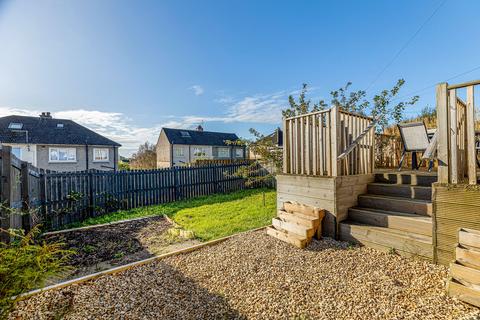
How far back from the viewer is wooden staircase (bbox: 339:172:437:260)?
3252 millimetres

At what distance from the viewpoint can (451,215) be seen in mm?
2842

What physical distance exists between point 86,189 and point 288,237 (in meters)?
6.77

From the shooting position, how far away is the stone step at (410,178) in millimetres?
4126

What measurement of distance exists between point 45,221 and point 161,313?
19.1ft

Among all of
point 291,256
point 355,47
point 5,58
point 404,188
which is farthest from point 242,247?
point 355,47

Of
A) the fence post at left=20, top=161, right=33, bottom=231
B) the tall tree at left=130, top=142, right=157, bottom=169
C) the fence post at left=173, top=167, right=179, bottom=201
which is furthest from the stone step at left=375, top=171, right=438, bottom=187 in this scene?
the tall tree at left=130, top=142, right=157, bottom=169

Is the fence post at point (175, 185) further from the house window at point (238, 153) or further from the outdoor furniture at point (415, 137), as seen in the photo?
the house window at point (238, 153)

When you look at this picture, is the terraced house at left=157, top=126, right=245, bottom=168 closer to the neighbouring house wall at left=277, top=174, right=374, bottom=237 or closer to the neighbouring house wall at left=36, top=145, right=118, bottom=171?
the neighbouring house wall at left=36, top=145, right=118, bottom=171

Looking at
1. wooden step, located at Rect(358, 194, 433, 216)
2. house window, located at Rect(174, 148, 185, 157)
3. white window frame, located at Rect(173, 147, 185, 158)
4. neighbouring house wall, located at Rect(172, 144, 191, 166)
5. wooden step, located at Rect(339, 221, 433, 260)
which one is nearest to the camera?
wooden step, located at Rect(339, 221, 433, 260)

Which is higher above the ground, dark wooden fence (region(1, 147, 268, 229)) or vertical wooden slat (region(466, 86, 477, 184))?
vertical wooden slat (region(466, 86, 477, 184))

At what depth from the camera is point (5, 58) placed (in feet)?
16.6

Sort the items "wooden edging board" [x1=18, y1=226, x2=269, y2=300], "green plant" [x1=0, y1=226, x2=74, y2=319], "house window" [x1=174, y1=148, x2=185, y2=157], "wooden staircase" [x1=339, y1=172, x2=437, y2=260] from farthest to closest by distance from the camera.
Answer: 1. "house window" [x1=174, y1=148, x2=185, y2=157]
2. "wooden staircase" [x1=339, y1=172, x2=437, y2=260]
3. "wooden edging board" [x1=18, y1=226, x2=269, y2=300]
4. "green plant" [x1=0, y1=226, x2=74, y2=319]

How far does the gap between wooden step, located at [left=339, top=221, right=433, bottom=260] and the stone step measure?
1373 mm

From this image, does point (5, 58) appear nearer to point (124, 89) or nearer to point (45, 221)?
point (45, 221)
